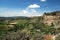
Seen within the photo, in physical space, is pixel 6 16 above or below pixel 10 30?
above

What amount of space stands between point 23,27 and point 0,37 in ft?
1.89

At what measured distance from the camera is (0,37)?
15.4 feet

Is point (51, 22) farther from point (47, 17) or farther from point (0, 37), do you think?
point (0, 37)

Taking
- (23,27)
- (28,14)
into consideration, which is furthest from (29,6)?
(23,27)

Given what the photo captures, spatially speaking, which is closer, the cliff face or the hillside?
the hillside

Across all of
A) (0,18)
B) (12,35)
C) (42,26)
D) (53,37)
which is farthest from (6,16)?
(53,37)

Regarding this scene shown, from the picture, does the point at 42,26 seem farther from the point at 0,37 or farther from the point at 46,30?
the point at 0,37

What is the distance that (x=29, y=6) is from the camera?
4.76 meters

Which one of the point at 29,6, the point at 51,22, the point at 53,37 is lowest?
the point at 53,37

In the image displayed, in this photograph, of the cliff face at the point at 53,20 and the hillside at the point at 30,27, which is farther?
the cliff face at the point at 53,20

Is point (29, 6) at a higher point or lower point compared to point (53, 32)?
higher

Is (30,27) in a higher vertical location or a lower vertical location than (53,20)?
lower

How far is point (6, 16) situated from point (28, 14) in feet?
1.62

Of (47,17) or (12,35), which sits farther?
(47,17)
